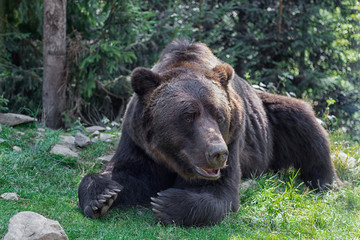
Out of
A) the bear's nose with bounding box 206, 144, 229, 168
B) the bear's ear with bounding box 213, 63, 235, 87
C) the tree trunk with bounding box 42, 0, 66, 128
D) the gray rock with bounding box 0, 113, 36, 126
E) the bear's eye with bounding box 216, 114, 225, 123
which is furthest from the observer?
the tree trunk with bounding box 42, 0, 66, 128

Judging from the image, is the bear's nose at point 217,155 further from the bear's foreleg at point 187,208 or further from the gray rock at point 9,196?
the gray rock at point 9,196

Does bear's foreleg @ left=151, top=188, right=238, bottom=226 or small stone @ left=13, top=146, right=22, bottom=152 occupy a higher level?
bear's foreleg @ left=151, top=188, right=238, bottom=226

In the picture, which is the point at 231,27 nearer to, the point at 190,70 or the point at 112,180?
the point at 190,70

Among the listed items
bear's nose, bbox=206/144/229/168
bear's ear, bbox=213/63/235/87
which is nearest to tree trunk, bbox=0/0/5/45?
bear's ear, bbox=213/63/235/87

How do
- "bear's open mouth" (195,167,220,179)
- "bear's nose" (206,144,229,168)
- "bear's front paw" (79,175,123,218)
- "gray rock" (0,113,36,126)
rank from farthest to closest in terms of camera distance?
"gray rock" (0,113,36,126)
"bear's front paw" (79,175,123,218)
"bear's open mouth" (195,167,220,179)
"bear's nose" (206,144,229,168)

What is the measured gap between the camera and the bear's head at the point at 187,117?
13.2 feet

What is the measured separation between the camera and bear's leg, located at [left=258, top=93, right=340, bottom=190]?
612 centimetres

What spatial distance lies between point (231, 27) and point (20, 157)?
716cm

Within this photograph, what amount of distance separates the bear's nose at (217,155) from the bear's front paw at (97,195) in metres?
0.94

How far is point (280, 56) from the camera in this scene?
35.8 ft

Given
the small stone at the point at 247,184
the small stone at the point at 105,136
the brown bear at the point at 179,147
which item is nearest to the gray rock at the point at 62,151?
the small stone at the point at 105,136

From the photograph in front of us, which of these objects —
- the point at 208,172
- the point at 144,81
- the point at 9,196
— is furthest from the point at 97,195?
the point at 144,81

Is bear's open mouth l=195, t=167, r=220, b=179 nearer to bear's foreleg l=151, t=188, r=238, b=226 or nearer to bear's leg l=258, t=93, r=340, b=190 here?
bear's foreleg l=151, t=188, r=238, b=226

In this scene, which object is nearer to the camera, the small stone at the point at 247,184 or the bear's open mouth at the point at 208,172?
the bear's open mouth at the point at 208,172
